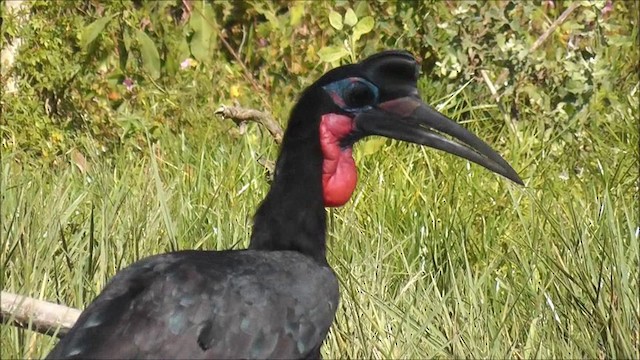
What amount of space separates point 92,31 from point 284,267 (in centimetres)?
284

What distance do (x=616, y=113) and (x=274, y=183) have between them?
2.65m

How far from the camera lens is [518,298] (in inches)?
153

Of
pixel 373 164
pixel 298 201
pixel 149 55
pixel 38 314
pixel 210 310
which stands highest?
pixel 298 201

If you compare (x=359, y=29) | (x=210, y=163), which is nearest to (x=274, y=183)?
(x=210, y=163)

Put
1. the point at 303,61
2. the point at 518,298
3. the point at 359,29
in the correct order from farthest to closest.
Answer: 1. the point at 303,61
2. the point at 359,29
3. the point at 518,298

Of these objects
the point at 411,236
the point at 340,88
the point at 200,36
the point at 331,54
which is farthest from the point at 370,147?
the point at 340,88

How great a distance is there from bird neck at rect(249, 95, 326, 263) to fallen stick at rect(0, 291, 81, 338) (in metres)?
0.52

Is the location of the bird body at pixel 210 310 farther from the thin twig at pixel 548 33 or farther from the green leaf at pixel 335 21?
the thin twig at pixel 548 33

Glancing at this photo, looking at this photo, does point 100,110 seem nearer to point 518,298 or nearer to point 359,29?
point 359,29

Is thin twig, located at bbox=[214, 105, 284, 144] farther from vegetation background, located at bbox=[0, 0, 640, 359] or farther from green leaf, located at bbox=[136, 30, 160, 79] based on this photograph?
green leaf, located at bbox=[136, 30, 160, 79]

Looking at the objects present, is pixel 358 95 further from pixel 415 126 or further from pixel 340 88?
pixel 415 126

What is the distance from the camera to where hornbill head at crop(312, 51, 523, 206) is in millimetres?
3641

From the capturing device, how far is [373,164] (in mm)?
5305

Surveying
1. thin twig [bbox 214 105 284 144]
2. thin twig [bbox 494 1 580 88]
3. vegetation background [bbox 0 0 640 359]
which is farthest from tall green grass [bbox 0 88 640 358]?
thin twig [bbox 494 1 580 88]
